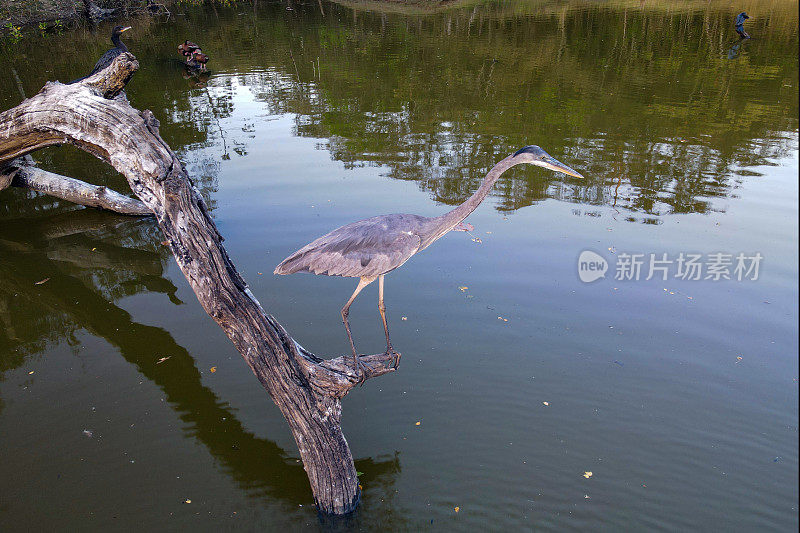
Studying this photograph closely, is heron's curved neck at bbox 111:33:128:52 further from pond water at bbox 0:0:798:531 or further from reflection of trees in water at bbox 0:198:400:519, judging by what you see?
reflection of trees in water at bbox 0:198:400:519

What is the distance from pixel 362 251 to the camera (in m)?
3.99

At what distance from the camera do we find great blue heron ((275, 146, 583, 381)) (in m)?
3.89

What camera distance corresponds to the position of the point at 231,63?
2045cm

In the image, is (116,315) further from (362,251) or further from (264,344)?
(362,251)

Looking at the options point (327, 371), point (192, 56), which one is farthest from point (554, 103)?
point (327, 371)

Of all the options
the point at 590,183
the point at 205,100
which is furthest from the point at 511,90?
the point at 205,100

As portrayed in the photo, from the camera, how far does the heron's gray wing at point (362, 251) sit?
393 centimetres

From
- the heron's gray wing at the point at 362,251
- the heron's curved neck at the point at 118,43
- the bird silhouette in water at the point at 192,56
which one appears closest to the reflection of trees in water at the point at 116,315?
the heron's gray wing at the point at 362,251

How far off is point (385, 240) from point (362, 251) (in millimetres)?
193

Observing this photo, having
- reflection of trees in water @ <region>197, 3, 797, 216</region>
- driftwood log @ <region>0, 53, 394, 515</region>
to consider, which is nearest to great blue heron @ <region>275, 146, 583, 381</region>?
driftwood log @ <region>0, 53, 394, 515</region>

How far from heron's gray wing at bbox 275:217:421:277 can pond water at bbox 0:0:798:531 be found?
5.07 ft

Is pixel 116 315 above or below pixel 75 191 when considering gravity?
below

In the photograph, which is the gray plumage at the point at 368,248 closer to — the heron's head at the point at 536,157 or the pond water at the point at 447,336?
the heron's head at the point at 536,157

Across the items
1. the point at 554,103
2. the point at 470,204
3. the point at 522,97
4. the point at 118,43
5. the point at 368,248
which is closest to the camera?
the point at 470,204
